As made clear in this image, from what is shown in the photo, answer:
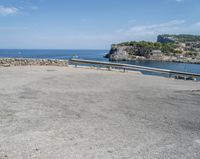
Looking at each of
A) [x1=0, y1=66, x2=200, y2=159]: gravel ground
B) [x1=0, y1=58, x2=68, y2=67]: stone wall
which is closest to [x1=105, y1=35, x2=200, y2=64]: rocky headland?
[x1=0, y1=58, x2=68, y2=67]: stone wall

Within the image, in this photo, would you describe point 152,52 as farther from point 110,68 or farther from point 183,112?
point 183,112

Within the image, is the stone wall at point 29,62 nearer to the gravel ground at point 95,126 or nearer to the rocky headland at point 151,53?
the gravel ground at point 95,126

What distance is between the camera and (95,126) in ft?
19.9

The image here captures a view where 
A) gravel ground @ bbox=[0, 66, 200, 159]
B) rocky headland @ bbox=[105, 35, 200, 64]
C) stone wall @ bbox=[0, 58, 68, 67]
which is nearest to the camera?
gravel ground @ bbox=[0, 66, 200, 159]

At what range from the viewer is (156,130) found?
6.05 m

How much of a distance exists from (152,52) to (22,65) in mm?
133344

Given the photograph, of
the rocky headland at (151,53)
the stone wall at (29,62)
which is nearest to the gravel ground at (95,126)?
the stone wall at (29,62)

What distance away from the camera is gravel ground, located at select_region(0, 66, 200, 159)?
4.70 metres

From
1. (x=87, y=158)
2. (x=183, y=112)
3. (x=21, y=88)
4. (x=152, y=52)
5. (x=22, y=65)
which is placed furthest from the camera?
(x=152, y=52)

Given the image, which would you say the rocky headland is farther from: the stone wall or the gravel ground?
the gravel ground

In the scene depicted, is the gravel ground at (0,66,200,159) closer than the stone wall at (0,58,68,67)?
Yes

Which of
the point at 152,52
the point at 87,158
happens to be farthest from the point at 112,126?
the point at 152,52

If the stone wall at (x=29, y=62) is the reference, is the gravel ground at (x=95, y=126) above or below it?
below

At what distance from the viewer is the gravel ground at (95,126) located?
15.4ft
